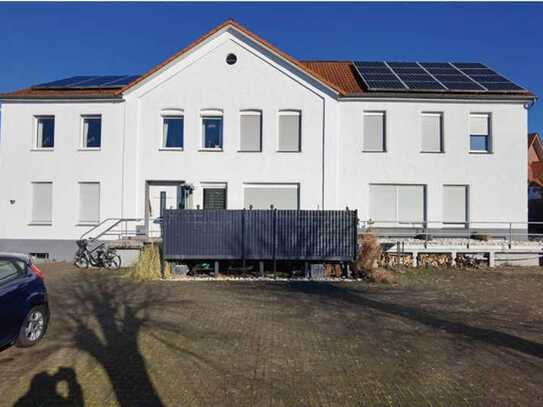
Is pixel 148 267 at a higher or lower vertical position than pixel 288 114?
lower

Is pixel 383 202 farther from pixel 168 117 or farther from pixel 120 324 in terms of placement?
pixel 120 324

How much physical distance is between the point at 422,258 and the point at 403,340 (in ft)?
31.6

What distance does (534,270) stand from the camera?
1504 cm

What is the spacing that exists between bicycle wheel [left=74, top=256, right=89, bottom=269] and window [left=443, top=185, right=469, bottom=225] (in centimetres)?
1480

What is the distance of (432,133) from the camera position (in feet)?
59.4

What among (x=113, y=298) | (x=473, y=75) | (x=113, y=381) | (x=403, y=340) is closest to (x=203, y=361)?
(x=113, y=381)

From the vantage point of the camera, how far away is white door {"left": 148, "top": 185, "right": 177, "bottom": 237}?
1769 cm

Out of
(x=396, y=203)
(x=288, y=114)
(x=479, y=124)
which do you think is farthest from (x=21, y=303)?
(x=479, y=124)

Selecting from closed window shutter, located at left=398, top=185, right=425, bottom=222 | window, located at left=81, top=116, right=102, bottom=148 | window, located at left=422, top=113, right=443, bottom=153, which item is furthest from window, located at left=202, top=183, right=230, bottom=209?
window, located at left=422, top=113, right=443, bottom=153

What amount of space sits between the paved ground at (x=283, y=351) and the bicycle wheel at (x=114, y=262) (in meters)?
4.78

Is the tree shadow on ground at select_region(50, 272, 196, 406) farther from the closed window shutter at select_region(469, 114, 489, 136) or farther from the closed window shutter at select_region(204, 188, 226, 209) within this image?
the closed window shutter at select_region(469, 114, 489, 136)

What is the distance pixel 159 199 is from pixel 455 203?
42.2ft

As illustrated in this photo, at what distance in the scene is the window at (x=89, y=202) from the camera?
17.8 metres

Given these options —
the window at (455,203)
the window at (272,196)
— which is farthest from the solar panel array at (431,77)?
the window at (272,196)
